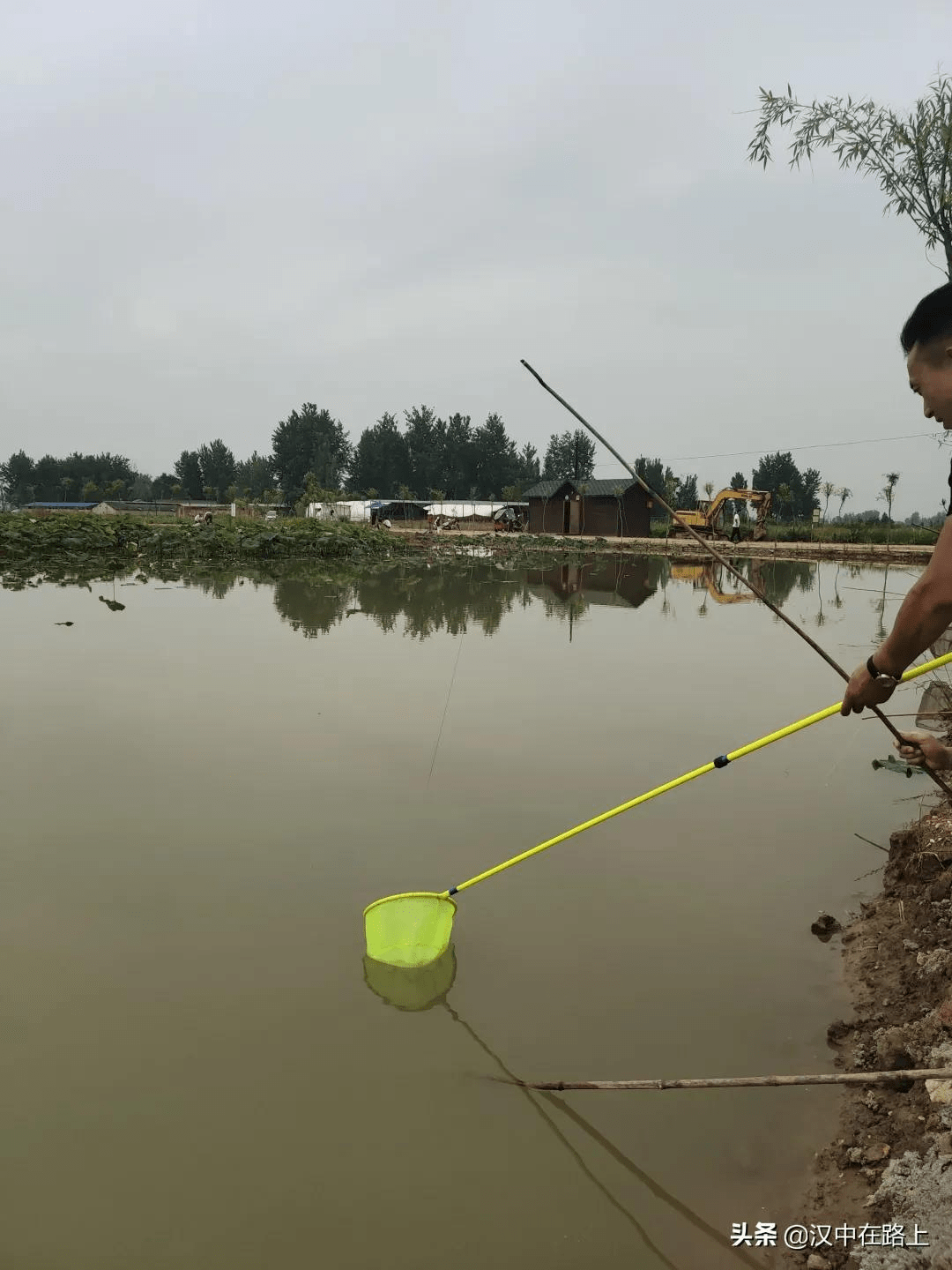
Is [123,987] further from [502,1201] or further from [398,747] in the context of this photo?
[398,747]

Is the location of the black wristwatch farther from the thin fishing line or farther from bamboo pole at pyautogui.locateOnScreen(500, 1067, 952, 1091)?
the thin fishing line

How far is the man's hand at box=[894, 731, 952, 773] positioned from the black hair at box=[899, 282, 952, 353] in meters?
1.28

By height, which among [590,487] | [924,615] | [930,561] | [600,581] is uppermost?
[590,487]

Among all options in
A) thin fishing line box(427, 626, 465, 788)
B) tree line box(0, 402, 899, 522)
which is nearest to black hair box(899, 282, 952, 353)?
thin fishing line box(427, 626, 465, 788)

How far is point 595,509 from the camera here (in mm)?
46438

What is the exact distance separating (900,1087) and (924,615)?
159cm

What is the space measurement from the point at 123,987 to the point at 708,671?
754cm

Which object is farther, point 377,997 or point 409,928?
point 409,928

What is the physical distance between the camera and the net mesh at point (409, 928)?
357 centimetres

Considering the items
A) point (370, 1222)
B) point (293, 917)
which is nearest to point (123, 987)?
point (293, 917)

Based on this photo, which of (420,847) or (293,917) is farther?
(420,847)

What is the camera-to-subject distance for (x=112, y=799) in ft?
17.1

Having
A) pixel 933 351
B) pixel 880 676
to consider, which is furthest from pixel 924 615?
pixel 933 351

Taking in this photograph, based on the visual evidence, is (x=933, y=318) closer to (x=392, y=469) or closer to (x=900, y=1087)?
(x=900, y=1087)
